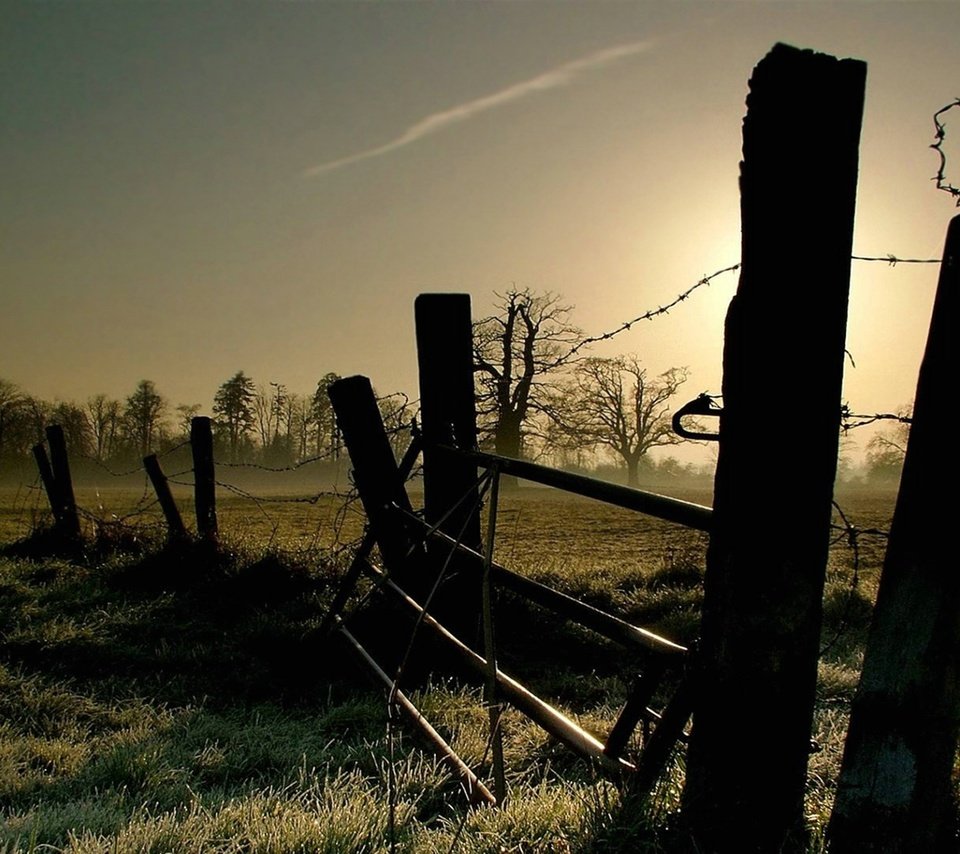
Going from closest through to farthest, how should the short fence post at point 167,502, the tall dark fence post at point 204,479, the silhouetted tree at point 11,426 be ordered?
the tall dark fence post at point 204,479, the short fence post at point 167,502, the silhouetted tree at point 11,426

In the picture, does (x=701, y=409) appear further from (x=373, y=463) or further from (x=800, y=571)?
(x=373, y=463)

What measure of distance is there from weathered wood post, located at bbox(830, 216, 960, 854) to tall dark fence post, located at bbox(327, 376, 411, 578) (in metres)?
3.73

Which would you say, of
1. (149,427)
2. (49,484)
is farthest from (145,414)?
(49,484)

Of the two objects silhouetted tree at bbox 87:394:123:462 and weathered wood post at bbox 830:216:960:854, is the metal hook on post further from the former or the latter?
silhouetted tree at bbox 87:394:123:462

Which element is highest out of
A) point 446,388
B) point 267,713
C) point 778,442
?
point 446,388

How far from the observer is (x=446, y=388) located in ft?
17.4

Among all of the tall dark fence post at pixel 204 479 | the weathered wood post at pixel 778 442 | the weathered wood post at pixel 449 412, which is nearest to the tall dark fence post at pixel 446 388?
the weathered wood post at pixel 449 412

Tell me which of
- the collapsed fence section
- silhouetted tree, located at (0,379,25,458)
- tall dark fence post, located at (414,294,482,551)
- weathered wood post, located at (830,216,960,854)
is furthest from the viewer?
silhouetted tree, located at (0,379,25,458)

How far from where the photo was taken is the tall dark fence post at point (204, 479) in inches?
336

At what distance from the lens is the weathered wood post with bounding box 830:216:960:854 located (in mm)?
2029

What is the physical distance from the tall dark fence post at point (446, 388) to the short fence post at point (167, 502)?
172 inches

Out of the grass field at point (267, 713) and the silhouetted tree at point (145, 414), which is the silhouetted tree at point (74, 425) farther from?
the grass field at point (267, 713)

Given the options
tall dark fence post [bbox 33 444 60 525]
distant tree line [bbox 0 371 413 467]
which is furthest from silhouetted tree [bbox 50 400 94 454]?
tall dark fence post [bbox 33 444 60 525]

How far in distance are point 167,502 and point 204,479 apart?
0.84 metres
